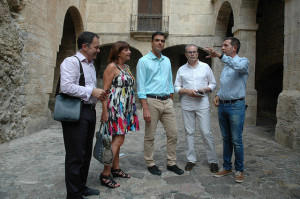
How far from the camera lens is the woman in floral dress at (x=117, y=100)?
10.0 ft

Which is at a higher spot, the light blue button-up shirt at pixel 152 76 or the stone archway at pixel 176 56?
the stone archway at pixel 176 56

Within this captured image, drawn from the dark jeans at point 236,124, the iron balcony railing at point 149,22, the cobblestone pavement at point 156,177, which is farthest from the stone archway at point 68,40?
the dark jeans at point 236,124

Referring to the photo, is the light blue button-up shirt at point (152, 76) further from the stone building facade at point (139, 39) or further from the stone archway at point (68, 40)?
the stone archway at point (68, 40)

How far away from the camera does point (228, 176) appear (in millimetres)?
3455

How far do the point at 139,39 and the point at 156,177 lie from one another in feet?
29.2

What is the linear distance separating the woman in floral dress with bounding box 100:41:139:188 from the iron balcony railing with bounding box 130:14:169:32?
8682mm

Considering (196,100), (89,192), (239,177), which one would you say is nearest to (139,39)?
(196,100)

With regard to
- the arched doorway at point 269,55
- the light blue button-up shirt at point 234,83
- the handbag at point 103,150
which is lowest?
the handbag at point 103,150

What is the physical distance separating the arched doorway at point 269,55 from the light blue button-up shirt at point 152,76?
8774 mm

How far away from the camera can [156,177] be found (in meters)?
3.43

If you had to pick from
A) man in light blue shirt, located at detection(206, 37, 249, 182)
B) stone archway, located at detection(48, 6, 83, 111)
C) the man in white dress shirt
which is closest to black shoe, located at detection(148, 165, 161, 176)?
man in light blue shirt, located at detection(206, 37, 249, 182)

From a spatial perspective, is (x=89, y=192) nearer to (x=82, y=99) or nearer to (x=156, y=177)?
(x=156, y=177)

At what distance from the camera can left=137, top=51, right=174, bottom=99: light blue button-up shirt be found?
134 inches

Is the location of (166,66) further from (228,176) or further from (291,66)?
(291,66)
